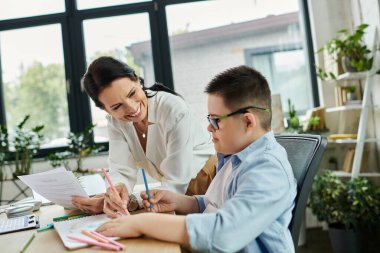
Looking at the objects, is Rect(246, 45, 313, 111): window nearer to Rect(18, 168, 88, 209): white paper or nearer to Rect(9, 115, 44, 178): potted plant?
Rect(9, 115, 44, 178): potted plant

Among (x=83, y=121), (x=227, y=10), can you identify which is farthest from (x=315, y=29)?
(x=83, y=121)

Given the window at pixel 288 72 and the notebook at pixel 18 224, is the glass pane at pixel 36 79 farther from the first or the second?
the notebook at pixel 18 224

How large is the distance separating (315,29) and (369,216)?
1.82 m

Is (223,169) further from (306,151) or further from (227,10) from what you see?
(227,10)

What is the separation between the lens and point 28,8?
12.8 feet

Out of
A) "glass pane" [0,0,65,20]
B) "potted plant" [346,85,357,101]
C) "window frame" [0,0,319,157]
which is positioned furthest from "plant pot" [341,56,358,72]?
"glass pane" [0,0,65,20]

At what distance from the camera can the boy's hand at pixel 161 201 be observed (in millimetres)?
1105

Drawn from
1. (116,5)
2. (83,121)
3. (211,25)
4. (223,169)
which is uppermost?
(116,5)

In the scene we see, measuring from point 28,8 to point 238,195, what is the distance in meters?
3.81

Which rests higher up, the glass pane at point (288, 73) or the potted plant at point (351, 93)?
the glass pane at point (288, 73)

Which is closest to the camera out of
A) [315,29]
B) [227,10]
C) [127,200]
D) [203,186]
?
[127,200]

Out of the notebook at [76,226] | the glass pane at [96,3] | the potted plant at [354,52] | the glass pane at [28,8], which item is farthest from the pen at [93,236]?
the glass pane at [28,8]

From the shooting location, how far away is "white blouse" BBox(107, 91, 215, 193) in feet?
4.61

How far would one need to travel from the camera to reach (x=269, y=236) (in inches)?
33.7
